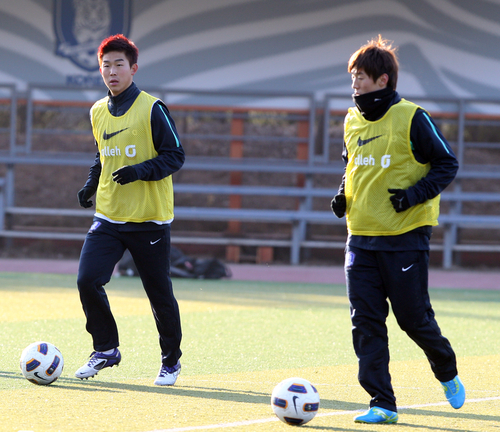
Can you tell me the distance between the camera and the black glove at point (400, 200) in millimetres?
4148

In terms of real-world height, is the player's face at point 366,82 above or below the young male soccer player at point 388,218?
above

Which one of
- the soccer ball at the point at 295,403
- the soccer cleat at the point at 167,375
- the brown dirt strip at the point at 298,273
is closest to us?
the soccer ball at the point at 295,403

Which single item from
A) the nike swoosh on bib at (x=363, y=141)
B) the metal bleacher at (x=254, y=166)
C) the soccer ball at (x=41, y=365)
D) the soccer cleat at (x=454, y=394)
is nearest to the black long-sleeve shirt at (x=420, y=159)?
the nike swoosh on bib at (x=363, y=141)

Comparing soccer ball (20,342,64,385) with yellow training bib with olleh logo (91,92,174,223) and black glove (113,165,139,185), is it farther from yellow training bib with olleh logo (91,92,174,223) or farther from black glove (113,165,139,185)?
black glove (113,165,139,185)

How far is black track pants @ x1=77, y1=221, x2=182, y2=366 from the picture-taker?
5086 mm

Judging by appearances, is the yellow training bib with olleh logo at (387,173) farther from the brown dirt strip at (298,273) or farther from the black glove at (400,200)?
the brown dirt strip at (298,273)

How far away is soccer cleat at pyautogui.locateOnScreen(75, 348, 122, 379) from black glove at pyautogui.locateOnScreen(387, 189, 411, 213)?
2.18m

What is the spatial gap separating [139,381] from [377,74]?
8.16 feet

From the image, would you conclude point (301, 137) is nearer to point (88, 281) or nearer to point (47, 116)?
point (47, 116)

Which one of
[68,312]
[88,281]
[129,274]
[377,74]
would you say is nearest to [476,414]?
[377,74]

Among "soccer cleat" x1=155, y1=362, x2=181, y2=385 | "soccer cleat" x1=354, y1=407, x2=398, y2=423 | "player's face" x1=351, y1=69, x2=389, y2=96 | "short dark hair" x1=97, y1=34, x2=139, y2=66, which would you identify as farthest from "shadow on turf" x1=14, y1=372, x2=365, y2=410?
"short dark hair" x1=97, y1=34, x2=139, y2=66

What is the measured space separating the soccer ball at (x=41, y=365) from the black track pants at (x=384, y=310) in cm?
190

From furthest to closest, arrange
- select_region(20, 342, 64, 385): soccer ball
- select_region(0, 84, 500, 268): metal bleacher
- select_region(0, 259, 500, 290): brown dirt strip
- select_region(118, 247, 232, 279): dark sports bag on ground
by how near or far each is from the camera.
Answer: select_region(0, 84, 500, 268): metal bleacher < select_region(0, 259, 500, 290): brown dirt strip < select_region(118, 247, 232, 279): dark sports bag on ground < select_region(20, 342, 64, 385): soccer ball

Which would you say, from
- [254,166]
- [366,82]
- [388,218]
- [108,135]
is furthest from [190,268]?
[366,82]
